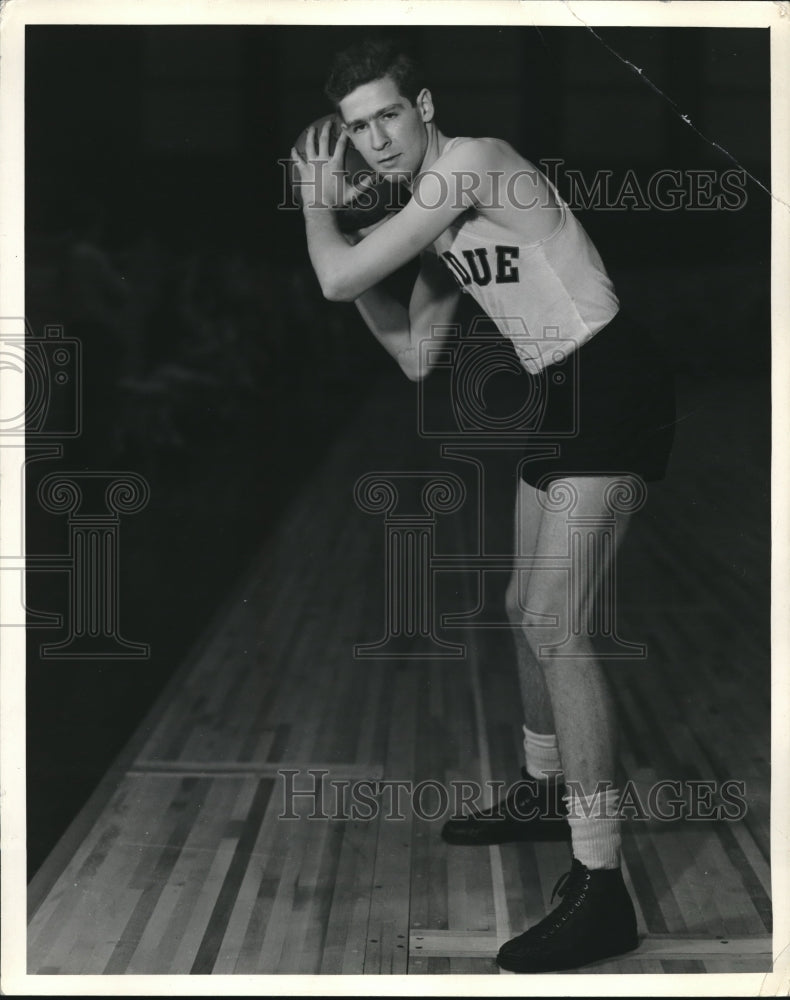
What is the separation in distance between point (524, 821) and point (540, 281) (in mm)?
1103

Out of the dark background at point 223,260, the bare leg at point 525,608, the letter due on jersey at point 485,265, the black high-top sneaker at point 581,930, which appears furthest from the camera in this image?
the dark background at point 223,260

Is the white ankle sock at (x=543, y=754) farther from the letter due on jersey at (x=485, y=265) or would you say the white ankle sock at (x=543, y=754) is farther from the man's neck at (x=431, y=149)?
the man's neck at (x=431, y=149)

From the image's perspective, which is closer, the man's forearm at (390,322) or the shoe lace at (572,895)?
the shoe lace at (572,895)

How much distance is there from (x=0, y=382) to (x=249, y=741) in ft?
4.53

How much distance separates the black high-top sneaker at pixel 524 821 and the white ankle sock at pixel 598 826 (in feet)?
1.40

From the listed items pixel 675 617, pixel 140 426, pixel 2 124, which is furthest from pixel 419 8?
pixel 140 426

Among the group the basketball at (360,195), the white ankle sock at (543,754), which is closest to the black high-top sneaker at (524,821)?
the white ankle sock at (543,754)

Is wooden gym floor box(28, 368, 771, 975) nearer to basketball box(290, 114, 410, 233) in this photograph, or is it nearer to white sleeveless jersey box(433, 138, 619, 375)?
white sleeveless jersey box(433, 138, 619, 375)

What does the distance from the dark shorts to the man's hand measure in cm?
48

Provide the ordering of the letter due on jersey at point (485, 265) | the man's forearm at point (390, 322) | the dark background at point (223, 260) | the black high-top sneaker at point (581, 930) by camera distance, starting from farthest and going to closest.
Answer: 1. the dark background at point (223, 260)
2. the man's forearm at point (390, 322)
3. the letter due on jersey at point (485, 265)
4. the black high-top sneaker at point (581, 930)

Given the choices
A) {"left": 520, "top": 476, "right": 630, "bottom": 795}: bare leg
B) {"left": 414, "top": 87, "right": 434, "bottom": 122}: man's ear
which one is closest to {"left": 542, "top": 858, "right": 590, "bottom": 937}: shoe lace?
{"left": 520, "top": 476, "right": 630, "bottom": 795}: bare leg

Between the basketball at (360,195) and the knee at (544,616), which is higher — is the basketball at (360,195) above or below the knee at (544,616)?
above

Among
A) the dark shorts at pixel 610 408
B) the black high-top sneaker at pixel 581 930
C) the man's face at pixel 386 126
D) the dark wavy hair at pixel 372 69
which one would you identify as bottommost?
Result: the black high-top sneaker at pixel 581 930

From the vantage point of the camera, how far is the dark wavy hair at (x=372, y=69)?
6.72 feet
